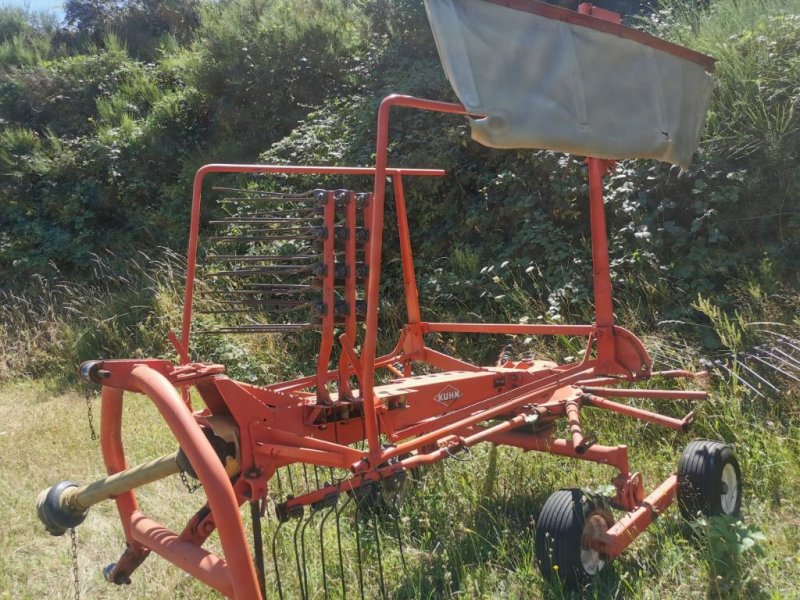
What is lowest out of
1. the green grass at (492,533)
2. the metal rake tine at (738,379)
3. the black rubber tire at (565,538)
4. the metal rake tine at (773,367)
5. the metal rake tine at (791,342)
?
the green grass at (492,533)

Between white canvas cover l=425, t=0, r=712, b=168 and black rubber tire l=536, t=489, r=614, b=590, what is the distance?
57.5 inches

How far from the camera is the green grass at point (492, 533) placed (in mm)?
3008

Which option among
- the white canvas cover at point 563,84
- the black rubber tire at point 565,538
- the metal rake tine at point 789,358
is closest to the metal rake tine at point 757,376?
the metal rake tine at point 789,358

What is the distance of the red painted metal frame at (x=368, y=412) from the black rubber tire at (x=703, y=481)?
82 mm

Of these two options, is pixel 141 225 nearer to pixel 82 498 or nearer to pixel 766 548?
pixel 82 498

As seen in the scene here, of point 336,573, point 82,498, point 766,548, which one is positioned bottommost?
point 336,573

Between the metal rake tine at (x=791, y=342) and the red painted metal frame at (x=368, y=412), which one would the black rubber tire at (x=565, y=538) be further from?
the metal rake tine at (x=791, y=342)

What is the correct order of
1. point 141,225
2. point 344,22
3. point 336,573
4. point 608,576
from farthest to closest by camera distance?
1. point 344,22
2. point 141,225
3. point 336,573
4. point 608,576

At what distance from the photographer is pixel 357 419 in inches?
123

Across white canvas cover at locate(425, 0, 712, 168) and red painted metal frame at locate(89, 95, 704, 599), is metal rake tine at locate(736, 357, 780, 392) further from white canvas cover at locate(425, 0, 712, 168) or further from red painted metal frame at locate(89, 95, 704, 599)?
white canvas cover at locate(425, 0, 712, 168)

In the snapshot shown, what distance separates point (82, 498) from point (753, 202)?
16.1ft

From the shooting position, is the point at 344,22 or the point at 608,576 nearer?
the point at 608,576

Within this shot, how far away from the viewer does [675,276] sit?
17.2 ft

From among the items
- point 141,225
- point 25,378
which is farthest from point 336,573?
point 141,225
